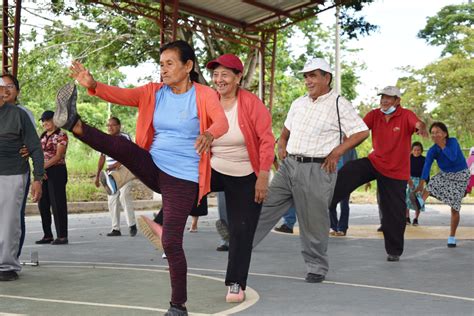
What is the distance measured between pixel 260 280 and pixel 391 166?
8.09 ft

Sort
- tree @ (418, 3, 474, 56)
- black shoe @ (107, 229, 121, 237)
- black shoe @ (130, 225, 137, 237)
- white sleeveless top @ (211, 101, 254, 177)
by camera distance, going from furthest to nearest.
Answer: tree @ (418, 3, 474, 56) → black shoe @ (107, 229, 121, 237) → black shoe @ (130, 225, 137, 237) → white sleeveless top @ (211, 101, 254, 177)

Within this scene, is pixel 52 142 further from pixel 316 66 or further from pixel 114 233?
pixel 316 66

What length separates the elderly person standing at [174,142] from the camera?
5.77 metres

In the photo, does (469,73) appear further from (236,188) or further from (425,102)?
(236,188)

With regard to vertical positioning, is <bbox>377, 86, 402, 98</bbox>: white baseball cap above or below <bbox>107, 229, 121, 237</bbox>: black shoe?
above

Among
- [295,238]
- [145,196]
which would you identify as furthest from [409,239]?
[145,196]

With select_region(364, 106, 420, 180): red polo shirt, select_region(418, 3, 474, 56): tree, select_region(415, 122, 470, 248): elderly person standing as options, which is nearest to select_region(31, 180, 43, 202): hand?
select_region(364, 106, 420, 180): red polo shirt

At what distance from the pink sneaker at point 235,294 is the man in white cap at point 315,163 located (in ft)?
3.96

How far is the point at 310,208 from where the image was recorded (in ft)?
26.2

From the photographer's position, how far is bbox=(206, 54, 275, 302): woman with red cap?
265 inches

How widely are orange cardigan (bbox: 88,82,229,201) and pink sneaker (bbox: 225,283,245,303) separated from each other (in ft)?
3.59

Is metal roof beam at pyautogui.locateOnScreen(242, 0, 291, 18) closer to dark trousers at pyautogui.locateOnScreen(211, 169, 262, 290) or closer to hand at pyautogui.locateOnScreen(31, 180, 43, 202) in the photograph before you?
hand at pyautogui.locateOnScreen(31, 180, 43, 202)

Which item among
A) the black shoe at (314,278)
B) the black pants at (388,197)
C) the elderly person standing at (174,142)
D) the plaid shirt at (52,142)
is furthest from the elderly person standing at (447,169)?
the elderly person standing at (174,142)

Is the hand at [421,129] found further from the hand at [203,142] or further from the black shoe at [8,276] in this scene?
the black shoe at [8,276]
